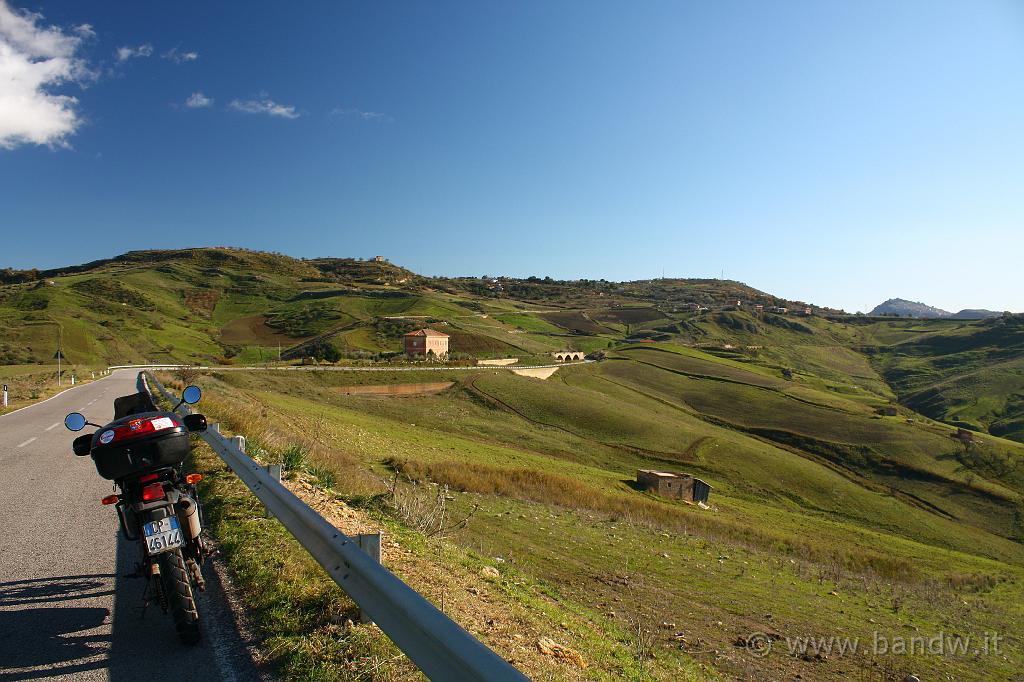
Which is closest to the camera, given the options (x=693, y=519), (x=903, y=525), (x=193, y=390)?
(x=193, y=390)

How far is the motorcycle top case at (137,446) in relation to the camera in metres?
4.31

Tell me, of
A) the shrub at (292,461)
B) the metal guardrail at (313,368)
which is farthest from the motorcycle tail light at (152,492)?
the metal guardrail at (313,368)

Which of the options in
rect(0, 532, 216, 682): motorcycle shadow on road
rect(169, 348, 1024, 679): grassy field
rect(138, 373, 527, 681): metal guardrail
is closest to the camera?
rect(138, 373, 527, 681): metal guardrail

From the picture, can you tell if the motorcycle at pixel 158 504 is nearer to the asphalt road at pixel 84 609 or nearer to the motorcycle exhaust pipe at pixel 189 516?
the motorcycle exhaust pipe at pixel 189 516

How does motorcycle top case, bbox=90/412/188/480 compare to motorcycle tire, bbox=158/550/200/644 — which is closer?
motorcycle tire, bbox=158/550/200/644

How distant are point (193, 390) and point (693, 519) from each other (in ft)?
73.1

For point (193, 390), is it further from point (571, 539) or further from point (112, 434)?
point (571, 539)

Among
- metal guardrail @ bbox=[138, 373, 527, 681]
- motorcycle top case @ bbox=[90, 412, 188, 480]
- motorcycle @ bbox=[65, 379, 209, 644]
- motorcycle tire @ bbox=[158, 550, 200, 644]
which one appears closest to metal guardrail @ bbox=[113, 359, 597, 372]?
motorcycle @ bbox=[65, 379, 209, 644]

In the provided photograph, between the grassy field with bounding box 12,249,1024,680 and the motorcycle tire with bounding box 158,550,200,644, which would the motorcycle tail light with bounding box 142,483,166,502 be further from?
the grassy field with bounding box 12,249,1024,680

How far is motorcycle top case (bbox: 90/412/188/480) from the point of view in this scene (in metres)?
4.31

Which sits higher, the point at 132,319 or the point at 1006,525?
the point at 132,319

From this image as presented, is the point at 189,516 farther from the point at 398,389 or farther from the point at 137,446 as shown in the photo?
the point at 398,389

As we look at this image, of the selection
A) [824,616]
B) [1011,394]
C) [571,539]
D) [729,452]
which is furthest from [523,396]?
[1011,394]

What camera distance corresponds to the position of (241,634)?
415cm
